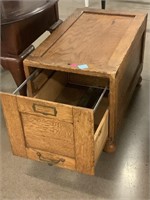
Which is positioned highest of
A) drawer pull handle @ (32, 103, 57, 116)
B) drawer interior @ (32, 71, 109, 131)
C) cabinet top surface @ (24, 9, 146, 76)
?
cabinet top surface @ (24, 9, 146, 76)

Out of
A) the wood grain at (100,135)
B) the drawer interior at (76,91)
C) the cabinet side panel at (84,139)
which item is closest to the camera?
the cabinet side panel at (84,139)

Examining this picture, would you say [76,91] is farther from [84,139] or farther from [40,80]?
[84,139]

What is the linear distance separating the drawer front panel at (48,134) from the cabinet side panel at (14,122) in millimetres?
20

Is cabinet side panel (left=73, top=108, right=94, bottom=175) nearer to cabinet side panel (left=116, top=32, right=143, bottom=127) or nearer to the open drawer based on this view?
the open drawer

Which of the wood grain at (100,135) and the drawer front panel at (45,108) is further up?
the drawer front panel at (45,108)

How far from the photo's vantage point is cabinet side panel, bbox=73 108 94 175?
979 mm

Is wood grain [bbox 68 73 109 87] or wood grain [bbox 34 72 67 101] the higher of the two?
wood grain [bbox 34 72 67 101]

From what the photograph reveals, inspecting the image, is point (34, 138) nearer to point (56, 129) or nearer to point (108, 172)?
point (56, 129)

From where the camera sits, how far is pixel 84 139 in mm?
1040

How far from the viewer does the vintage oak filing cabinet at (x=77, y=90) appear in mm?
1046

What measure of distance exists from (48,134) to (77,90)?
581 millimetres

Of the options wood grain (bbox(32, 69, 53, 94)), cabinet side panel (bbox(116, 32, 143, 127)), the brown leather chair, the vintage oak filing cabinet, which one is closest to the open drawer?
the vintage oak filing cabinet

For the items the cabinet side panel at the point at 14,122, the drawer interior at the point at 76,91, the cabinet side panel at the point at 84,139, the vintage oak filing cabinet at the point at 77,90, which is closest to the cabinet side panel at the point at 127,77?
the vintage oak filing cabinet at the point at 77,90

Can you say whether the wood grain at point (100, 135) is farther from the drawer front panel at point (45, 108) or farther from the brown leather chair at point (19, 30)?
the brown leather chair at point (19, 30)
